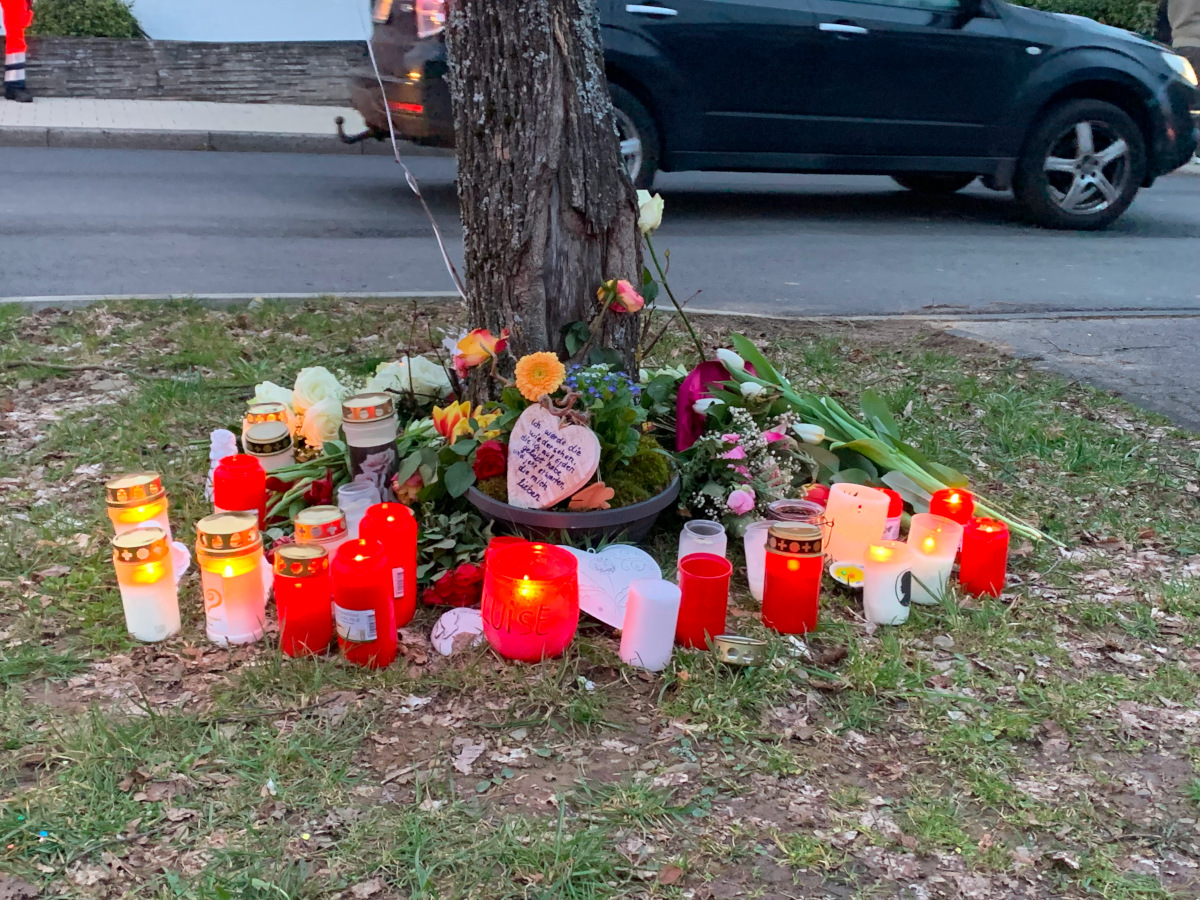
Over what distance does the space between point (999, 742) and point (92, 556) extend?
7.16 ft

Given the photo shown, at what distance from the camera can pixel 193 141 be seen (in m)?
8.92

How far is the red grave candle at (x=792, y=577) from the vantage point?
221 centimetres

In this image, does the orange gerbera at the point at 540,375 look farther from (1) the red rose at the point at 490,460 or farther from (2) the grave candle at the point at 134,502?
(2) the grave candle at the point at 134,502

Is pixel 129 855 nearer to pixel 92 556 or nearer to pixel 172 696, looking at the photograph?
pixel 172 696

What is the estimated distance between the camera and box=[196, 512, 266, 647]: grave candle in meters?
2.11

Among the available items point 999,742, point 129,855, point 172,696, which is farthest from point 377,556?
point 999,742

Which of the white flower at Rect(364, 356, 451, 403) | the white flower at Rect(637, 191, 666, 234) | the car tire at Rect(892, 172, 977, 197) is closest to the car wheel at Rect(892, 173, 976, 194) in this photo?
the car tire at Rect(892, 172, 977, 197)

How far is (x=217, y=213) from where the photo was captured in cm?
645

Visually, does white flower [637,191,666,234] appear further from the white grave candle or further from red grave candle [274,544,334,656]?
red grave candle [274,544,334,656]

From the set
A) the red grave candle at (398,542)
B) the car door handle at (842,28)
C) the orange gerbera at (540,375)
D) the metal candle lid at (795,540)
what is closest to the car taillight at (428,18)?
the car door handle at (842,28)

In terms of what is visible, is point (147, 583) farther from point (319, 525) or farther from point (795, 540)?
point (795, 540)

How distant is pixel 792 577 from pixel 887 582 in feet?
0.83

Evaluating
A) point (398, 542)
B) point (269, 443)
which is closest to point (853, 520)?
point (398, 542)

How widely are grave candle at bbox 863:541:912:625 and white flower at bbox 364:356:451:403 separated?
1382 millimetres
